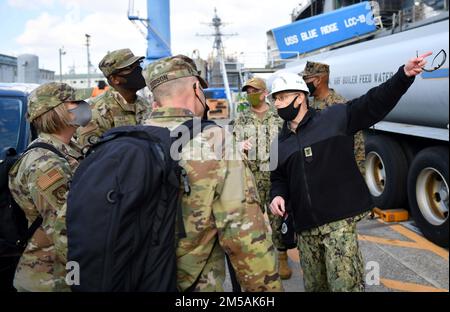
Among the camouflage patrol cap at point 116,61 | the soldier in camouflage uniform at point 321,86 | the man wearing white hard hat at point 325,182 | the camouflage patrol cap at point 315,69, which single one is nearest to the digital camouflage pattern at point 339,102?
the soldier in camouflage uniform at point 321,86

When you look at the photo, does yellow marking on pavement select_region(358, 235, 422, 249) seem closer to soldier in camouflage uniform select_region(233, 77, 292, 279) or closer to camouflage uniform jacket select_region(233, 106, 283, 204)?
soldier in camouflage uniform select_region(233, 77, 292, 279)

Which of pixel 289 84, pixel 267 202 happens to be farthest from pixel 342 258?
pixel 267 202

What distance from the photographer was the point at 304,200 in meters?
2.38

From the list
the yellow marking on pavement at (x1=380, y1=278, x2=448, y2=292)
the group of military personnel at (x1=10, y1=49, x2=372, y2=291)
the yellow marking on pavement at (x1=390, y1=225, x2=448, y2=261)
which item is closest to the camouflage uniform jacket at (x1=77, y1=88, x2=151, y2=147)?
the group of military personnel at (x1=10, y1=49, x2=372, y2=291)

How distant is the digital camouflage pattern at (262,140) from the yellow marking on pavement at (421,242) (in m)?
1.67

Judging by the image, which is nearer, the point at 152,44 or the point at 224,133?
the point at 224,133

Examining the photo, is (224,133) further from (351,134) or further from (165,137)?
(351,134)

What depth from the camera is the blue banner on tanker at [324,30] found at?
817 cm

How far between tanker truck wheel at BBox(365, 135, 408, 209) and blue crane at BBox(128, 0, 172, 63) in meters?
6.35

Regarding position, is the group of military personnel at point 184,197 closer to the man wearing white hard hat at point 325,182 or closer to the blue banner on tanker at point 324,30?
the man wearing white hard hat at point 325,182

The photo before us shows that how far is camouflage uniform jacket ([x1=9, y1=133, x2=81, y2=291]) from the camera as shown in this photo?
1724 mm
